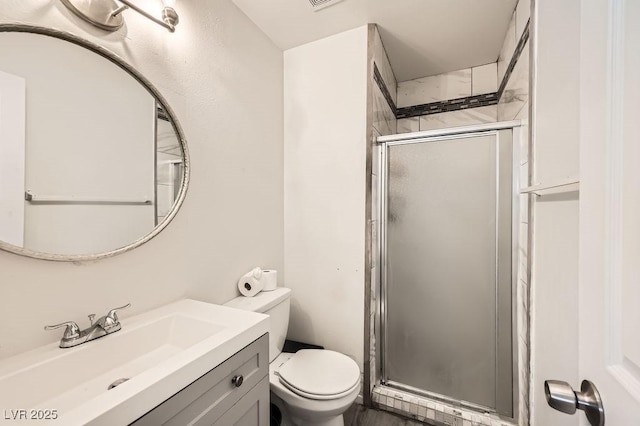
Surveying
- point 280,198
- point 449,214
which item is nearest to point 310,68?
point 280,198

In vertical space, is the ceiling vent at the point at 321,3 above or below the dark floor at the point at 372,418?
above

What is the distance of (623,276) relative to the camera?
378 millimetres

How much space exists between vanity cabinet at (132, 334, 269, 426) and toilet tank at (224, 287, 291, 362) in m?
0.39

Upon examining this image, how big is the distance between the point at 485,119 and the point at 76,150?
2.65m

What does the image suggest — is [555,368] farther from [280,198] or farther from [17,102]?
[17,102]

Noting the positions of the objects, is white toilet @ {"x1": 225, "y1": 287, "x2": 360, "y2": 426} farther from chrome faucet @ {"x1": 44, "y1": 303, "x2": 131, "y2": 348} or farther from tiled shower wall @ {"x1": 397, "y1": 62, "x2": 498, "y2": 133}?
tiled shower wall @ {"x1": 397, "y1": 62, "x2": 498, "y2": 133}

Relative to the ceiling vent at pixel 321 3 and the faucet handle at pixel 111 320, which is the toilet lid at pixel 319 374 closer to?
the faucet handle at pixel 111 320

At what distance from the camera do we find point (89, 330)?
2.79 feet

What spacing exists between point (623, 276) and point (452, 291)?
137cm

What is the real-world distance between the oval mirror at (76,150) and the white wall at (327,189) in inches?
35.2

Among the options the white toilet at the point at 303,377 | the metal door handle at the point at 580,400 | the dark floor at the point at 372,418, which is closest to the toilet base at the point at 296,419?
the white toilet at the point at 303,377

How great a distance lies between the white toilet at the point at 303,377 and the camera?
4.02ft

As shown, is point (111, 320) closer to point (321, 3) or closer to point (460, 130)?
point (321, 3)

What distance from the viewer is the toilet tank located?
4.57ft
